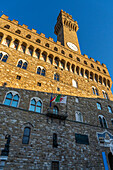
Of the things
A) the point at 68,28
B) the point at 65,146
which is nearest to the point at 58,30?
the point at 68,28

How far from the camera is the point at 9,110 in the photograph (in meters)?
11.2

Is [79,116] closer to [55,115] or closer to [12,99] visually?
[55,115]

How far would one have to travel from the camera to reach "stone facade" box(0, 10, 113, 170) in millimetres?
10539

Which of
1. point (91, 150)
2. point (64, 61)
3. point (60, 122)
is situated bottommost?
point (91, 150)

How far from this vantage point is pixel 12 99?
12.0 meters

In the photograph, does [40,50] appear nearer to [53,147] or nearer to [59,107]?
[59,107]

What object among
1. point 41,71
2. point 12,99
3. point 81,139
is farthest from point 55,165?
point 41,71

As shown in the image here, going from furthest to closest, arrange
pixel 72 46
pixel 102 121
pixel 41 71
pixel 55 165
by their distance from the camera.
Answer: pixel 72 46 < pixel 102 121 < pixel 41 71 < pixel 55 165

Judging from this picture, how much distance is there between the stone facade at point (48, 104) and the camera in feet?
34.6

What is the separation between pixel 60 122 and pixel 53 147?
2.60 meters

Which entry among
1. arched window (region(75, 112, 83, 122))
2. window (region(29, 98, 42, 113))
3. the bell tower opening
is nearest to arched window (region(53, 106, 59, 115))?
window (region(29, 98, 42, 113))

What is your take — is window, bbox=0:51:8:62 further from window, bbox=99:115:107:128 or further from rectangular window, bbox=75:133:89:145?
window, bbox=99:115:107:128

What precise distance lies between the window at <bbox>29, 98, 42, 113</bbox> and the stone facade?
249 mm

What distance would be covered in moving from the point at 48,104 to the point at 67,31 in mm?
19166
